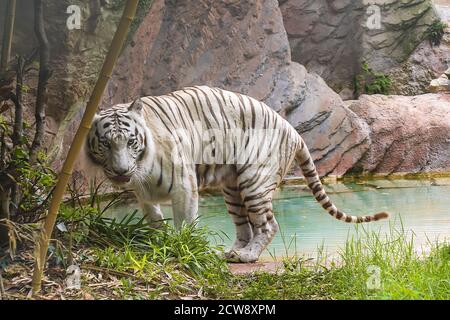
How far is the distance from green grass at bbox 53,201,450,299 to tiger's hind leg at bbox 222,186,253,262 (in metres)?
0.64

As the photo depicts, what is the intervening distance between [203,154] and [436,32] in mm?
2621

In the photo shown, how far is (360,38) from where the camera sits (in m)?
6.20

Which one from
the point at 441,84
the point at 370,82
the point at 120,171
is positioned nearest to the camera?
the point at 120,171

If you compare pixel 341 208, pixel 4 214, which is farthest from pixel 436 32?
pixel 4 214

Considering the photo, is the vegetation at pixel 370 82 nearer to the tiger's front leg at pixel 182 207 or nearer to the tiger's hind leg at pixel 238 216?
the tiger's hind leg at pixel 238 216

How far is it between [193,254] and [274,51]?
3270 millimetres

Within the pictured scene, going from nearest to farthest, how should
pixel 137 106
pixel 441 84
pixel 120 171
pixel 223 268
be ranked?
pixel 223 268, pixel 120 171, pixel 137 106, pixel 441 84

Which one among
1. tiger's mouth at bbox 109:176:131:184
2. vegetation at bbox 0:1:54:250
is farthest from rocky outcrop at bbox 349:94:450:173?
vegetation at bbox 0:1:54:250

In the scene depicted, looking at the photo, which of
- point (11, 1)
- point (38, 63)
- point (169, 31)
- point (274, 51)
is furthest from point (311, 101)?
point (11, 1)

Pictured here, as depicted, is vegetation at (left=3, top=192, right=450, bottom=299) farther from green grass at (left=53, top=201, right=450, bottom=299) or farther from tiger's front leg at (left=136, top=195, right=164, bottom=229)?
tiger's front leg at (left=136, top=195, right=164, bottom=229)

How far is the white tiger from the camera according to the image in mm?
3844

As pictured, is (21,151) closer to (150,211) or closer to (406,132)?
(150,211)

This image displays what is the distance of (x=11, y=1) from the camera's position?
10.5 feet

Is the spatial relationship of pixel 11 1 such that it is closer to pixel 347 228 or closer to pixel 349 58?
pixel 347 228
